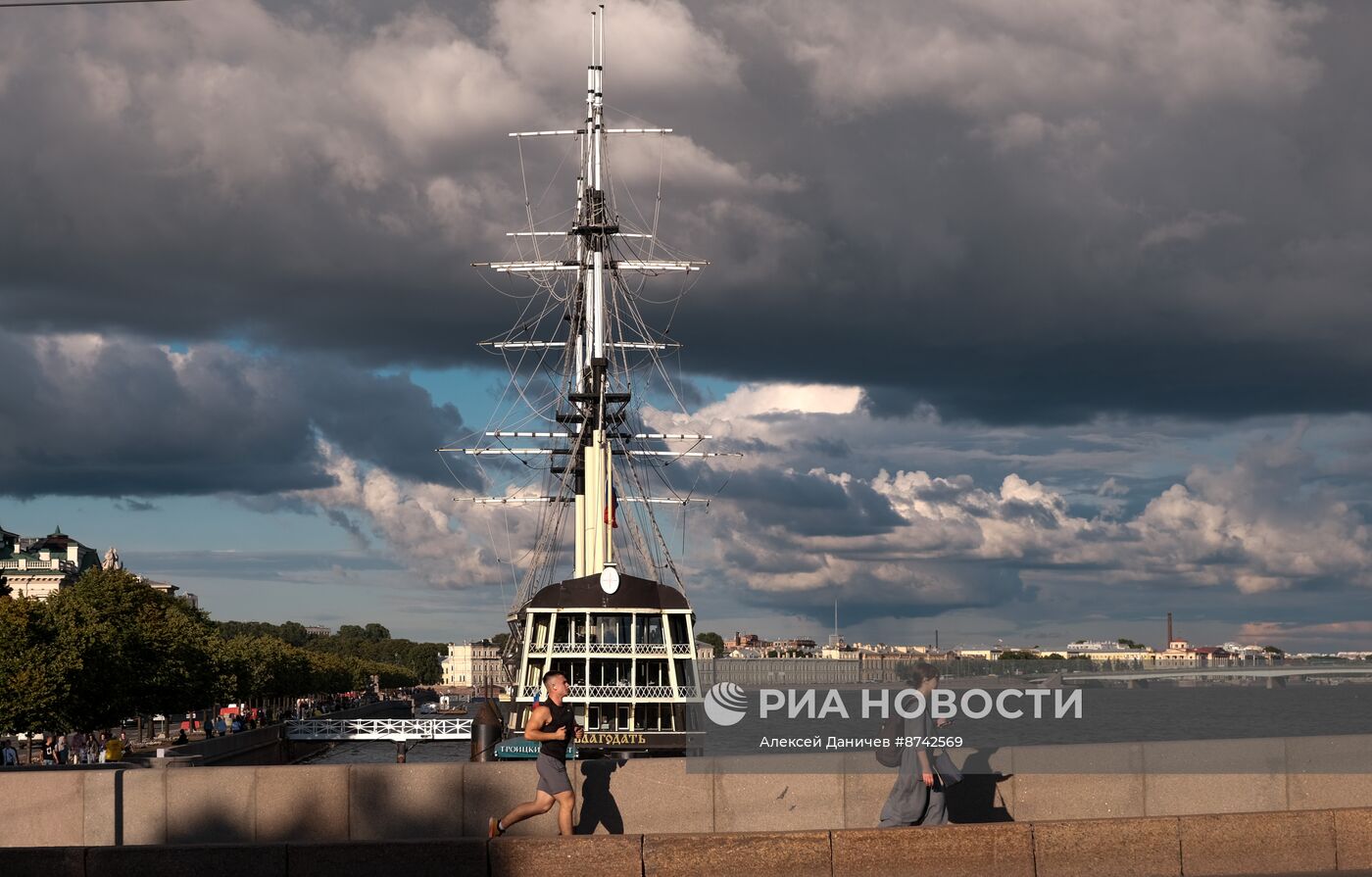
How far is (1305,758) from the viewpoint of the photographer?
17812 millimetres

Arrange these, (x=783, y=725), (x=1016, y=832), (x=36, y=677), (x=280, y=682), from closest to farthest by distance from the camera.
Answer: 1. (x=1016, y=832)
2. (x=783, y=725)
3. (x=36, y=677)
4. (x=280, y=682)

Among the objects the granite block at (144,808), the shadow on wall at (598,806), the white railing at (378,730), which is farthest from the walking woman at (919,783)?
the white railing at (378,730)

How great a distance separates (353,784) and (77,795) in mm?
2945

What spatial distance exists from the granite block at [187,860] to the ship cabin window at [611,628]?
2046 inches

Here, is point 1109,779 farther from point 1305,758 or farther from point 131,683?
point 131,683

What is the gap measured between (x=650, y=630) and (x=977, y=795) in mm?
50215

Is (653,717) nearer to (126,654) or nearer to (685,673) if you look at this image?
(685,673)

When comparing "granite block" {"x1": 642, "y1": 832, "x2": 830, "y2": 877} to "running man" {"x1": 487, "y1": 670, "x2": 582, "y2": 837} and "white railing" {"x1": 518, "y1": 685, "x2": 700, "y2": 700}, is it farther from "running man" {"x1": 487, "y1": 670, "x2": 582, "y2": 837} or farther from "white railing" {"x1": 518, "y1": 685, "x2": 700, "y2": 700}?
"white railing" {"x1": 518, "y1": 685, "x2": 700, "y2": 700}

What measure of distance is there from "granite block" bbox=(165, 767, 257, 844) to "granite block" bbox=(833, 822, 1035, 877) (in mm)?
6606

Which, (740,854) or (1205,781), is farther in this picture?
(1205,781)

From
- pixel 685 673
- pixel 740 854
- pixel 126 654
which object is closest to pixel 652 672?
pixel 685 673

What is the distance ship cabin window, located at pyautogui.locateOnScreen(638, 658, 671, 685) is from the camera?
66.1 m

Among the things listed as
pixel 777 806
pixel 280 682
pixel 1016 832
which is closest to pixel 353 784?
pixel 777 806

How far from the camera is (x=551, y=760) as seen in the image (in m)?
14.9
